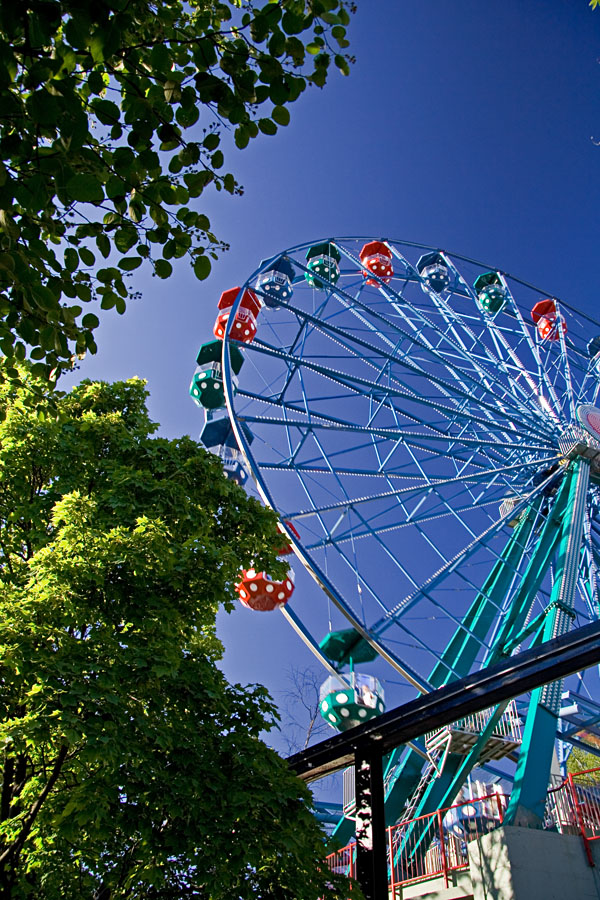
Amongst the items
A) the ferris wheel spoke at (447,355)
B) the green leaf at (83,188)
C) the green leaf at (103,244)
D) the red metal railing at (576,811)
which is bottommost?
the red metal railing at (576,811)

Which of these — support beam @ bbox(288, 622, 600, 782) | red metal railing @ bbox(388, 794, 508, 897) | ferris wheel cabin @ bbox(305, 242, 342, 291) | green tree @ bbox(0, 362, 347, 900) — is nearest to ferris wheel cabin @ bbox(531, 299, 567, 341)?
ferris wheel cabin @ bbox(305, 242, 342, 291)

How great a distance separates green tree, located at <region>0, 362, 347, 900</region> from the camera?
4.78 meters

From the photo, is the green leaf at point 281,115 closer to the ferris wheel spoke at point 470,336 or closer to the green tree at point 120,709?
the green tree at point 120,709

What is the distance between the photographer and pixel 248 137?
3.23 metres

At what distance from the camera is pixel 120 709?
16.2ft

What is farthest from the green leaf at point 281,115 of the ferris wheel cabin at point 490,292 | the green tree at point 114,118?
the ferris wheel cabin at point 490,292

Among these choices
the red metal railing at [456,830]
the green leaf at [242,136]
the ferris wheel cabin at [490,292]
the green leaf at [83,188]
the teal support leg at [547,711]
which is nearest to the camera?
the green leaf at [83,188]

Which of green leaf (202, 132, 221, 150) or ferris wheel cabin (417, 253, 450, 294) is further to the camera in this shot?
ferris wheel cabin (417, 253, 450, 294)

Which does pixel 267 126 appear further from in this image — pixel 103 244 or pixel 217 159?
pixel 103 244

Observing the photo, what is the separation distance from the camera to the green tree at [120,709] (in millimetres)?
4777

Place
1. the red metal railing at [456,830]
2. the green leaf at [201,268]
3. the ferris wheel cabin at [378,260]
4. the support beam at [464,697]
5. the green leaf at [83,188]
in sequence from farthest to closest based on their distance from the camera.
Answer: the ferris wheel cabin at [378,260] → the red metal railing at [456,830] → the support beam at [464,697] → the green leaf at [201,268] → the green leaf at [83,188]

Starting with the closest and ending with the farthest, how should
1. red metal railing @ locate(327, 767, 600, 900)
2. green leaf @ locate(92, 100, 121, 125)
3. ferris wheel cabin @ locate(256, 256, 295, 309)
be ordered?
green leaf @ locate(92, 100, 121, 125) < red metal railing @ locate(327, 767, 600, 900) < ferris wheel cabin @ locate(256, 256, 295, 309)

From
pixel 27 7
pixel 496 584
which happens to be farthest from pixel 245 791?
pixel 496 584

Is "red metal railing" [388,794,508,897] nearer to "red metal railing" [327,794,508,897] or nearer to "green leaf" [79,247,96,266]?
"red metal railing" [327,794,508,897]
